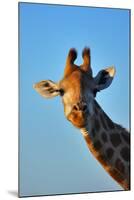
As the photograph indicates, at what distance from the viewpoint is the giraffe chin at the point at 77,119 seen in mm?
2605

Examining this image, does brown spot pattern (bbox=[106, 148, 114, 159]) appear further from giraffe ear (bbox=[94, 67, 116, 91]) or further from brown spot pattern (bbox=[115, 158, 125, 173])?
giraffe ear (bbox=[94, 67, 116, 91])

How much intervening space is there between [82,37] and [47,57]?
0.25m

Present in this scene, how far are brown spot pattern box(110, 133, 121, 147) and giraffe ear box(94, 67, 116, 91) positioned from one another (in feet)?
0.99

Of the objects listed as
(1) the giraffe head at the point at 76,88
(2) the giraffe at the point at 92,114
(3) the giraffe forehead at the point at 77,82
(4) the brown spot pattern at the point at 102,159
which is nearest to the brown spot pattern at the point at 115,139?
(2) the giraffe at the point at 92,114

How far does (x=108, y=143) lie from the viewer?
2.73m

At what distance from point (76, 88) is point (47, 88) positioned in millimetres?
175

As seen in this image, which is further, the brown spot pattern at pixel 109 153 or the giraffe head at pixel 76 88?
the brown spot pattern at pixel 109 153

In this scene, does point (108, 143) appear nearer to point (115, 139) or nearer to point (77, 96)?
point (115, 139)

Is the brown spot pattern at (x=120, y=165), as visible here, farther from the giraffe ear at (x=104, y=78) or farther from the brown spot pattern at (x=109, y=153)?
the giraffe ear at (x=104, y=78)

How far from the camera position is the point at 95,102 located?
268 centimetres

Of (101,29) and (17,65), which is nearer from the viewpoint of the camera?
Answer: (17,65)

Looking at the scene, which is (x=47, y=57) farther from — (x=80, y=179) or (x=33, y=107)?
(x=80, y=179)

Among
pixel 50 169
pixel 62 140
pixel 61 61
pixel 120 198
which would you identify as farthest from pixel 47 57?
pixel 120 198

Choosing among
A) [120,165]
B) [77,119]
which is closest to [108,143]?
[120,165]
